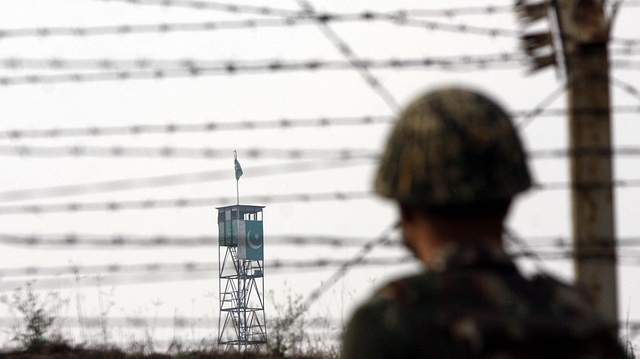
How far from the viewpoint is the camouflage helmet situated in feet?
5.55

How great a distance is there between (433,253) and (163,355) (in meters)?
4.13

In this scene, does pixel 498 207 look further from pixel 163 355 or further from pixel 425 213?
pixel 163 355

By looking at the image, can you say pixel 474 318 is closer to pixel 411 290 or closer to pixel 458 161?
pixel 411 290

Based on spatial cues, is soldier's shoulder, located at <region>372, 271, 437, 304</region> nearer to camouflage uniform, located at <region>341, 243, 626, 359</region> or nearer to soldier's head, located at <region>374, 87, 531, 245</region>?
camouflage uniform, located at <region>341, 243, 626, 359</region>

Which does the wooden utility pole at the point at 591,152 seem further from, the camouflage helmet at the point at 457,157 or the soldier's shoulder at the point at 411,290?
the soldier's shoulder at the point at 411,290

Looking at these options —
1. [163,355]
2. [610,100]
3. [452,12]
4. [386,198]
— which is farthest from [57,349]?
[386,198]

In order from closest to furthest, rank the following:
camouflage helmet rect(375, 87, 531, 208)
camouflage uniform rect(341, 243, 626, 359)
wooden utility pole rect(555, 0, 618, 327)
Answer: camouflage uniform rect(341, 243, 626, 359) < camouflage helmet rect(375, 87, 531, 208) < wooden utility pole rect(555, 0, 618, 327)

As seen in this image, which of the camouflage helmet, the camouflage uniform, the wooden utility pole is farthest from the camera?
the wooden utility pole

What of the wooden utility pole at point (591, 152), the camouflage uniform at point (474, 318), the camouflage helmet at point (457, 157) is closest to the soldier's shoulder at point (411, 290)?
the camouflage uniform at point (474, 318)

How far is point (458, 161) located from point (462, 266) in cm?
21

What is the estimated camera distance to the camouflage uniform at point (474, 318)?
5.05ft

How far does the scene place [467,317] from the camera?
5.08 feet

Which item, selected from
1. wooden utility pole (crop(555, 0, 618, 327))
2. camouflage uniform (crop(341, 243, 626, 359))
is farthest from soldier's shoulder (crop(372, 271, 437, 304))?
wooden utility pole (crop(555, 0, 618, 327))

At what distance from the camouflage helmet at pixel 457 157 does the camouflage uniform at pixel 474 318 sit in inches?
4.9
